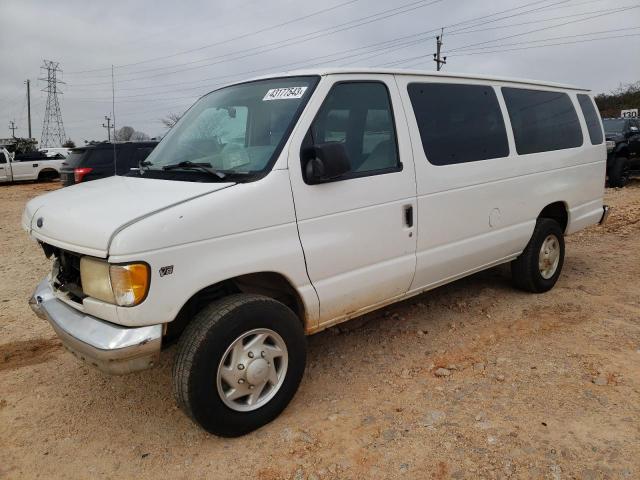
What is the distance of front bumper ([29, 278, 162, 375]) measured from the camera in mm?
2404

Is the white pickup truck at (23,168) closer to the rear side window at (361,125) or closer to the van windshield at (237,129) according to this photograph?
the van windshield at (237,129)

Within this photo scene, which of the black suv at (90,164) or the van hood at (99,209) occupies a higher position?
the black suv at (90,164)

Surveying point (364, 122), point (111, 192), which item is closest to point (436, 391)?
point (364, 122)

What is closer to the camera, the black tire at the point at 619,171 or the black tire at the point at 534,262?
the black tire at the point at 534,262

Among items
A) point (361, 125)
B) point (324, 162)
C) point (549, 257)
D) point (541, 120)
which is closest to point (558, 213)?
point (549, 257)

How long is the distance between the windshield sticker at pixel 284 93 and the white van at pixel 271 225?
0.01 meters

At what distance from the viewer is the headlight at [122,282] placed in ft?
7.77

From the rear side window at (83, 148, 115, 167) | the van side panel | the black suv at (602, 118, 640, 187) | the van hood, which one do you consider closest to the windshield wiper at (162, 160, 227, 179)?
the van hood

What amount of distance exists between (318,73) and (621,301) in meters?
3.66

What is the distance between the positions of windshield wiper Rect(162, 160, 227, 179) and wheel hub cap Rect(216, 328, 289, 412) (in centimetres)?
91

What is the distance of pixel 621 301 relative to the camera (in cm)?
471

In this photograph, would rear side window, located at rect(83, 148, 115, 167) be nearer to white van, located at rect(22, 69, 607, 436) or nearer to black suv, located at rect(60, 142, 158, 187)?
black suv, located at rect(60, 142, 158, 187)

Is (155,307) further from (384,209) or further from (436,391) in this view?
(436,391)

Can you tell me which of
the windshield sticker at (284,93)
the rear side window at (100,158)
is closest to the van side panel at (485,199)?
the windshield sticker at (284,93)
